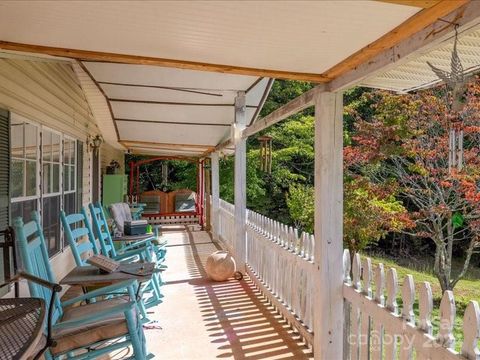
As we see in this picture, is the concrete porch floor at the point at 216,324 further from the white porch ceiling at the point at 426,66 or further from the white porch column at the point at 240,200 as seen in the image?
the white porch ceiling at the point at 426,66

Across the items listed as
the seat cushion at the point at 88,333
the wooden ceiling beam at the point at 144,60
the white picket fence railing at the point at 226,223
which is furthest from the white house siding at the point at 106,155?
the seat cushion at the point at 88,333

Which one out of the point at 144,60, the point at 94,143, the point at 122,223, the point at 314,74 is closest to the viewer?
the point at 144,60

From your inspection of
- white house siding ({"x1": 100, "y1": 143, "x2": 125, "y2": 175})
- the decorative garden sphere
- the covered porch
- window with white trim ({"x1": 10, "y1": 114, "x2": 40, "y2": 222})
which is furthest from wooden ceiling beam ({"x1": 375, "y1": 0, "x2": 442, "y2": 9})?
white house siding ({"x1": 100, "y1": 143, "x2": 125, "y2": 175})

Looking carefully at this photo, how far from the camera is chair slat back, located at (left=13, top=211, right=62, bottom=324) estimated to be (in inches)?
82.7

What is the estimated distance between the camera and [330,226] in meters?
2.54

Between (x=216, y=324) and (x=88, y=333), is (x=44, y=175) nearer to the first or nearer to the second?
(x=216, y=324)

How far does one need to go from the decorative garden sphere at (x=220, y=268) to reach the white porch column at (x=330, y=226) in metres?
2.45

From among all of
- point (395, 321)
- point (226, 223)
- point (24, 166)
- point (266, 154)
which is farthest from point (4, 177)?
point (226, 223)

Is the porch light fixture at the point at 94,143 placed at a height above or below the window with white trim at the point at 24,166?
above

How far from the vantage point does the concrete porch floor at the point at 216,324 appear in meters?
2.97

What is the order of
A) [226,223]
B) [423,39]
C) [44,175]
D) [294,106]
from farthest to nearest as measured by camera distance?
[226,223], [44,175], [294,106], [423,39]

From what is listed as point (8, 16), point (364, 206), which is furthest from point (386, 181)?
point (8, 16)

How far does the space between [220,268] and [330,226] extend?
8.68 feet

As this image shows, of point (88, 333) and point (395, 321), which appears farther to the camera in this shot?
point (88, 333)
